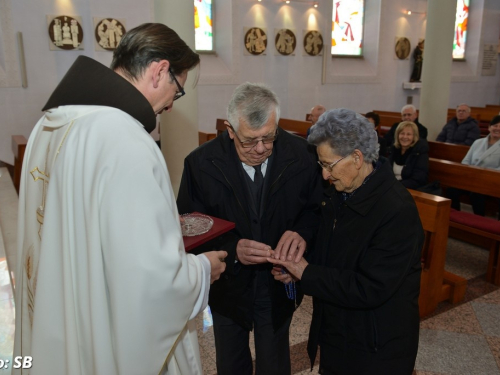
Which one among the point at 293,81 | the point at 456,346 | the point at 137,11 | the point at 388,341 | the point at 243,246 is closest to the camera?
the point at 388,341

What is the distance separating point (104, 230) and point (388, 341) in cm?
124

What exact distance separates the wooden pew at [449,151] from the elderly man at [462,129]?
5.12ft

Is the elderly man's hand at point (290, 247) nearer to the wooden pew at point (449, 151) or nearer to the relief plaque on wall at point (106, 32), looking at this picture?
the wooden pew at point (449, 151)

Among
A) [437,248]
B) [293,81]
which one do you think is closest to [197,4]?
[293,81]

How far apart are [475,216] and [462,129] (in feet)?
13.2

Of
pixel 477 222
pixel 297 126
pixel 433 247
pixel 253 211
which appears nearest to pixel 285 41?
pixel 297 126

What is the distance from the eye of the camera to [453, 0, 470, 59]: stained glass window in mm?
15375

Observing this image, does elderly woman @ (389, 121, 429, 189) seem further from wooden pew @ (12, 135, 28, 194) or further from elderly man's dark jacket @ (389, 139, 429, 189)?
wooden pew @ (12, 135, 28, 194)

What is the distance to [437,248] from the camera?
12.0ft

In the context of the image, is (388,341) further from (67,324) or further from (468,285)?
(468,285)

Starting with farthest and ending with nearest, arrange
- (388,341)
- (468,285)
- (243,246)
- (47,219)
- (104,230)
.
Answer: (468,285), (243,246), (388,341), (47,219), (104,230)

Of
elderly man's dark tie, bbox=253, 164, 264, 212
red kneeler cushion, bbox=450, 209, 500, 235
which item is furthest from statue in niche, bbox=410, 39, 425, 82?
elderly man's dark tie, bbox=253, 164, 264, 212

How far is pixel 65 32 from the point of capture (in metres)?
8.65

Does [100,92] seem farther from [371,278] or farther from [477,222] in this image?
[477,222]
